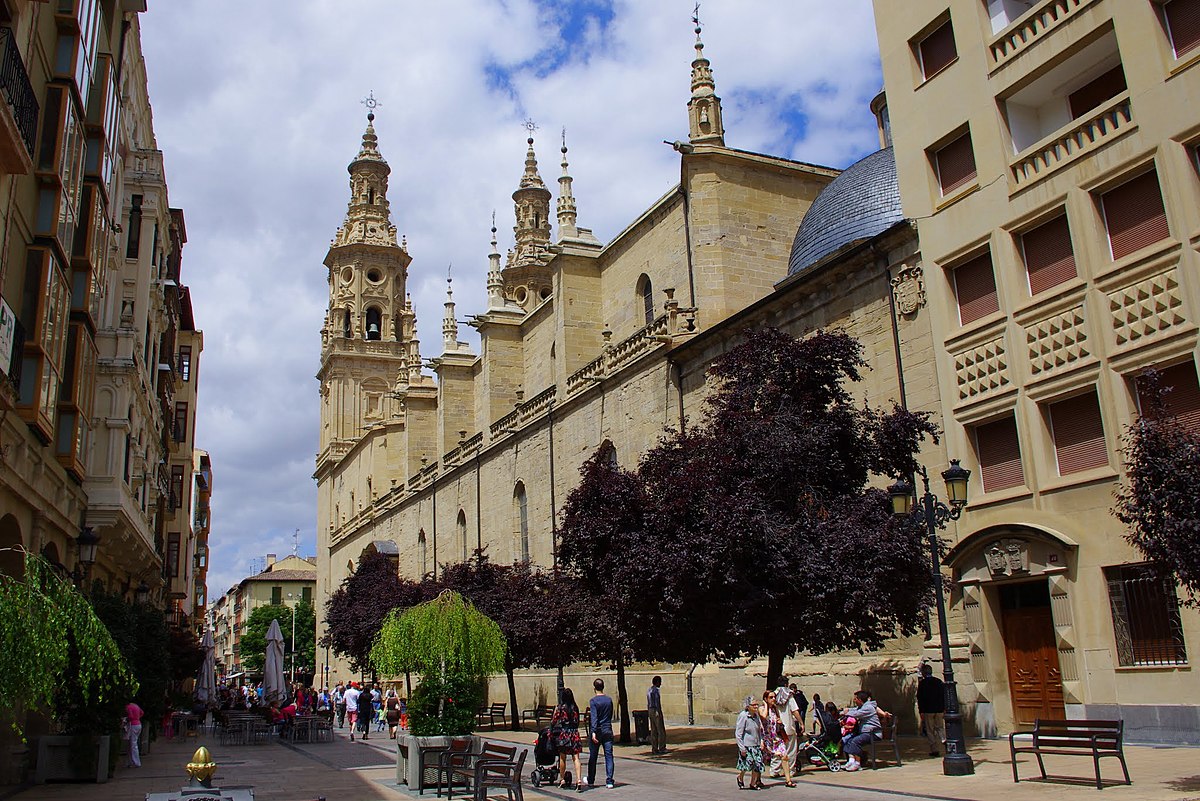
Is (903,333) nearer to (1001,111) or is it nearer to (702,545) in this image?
(1001,111)

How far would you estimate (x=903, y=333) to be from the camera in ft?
59.7

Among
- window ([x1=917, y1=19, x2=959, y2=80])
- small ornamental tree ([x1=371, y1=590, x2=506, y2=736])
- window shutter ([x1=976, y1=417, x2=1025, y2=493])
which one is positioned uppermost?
window ([x1=917, y1=19, x2=959, y2=80])

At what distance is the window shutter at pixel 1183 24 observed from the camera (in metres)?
14.0

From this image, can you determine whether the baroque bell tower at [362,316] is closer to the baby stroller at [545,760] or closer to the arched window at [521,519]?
the arched window at [521,519]

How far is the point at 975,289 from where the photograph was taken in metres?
16.9

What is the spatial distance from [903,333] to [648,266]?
1328cm

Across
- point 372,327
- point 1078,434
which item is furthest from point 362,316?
point 1078,434

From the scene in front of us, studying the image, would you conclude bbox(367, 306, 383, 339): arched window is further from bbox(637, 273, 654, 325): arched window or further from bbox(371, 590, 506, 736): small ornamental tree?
bbox(371, 590, 506, 736): small ornamental tree

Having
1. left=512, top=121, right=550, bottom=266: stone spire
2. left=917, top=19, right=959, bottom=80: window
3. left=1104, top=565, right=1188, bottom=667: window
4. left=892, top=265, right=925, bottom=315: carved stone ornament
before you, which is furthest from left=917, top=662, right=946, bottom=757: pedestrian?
left=512, top=121, right=550, bottom=266: stone spire

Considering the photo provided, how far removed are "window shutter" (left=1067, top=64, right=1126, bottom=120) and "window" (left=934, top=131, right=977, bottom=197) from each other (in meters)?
1.77

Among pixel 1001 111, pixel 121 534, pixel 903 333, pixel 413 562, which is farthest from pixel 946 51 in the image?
pixel 413 562

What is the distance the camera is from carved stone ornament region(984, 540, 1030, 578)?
600 inches

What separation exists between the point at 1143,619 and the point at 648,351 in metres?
14.8

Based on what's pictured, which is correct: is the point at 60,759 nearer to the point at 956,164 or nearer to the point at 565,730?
the point at 565,730
